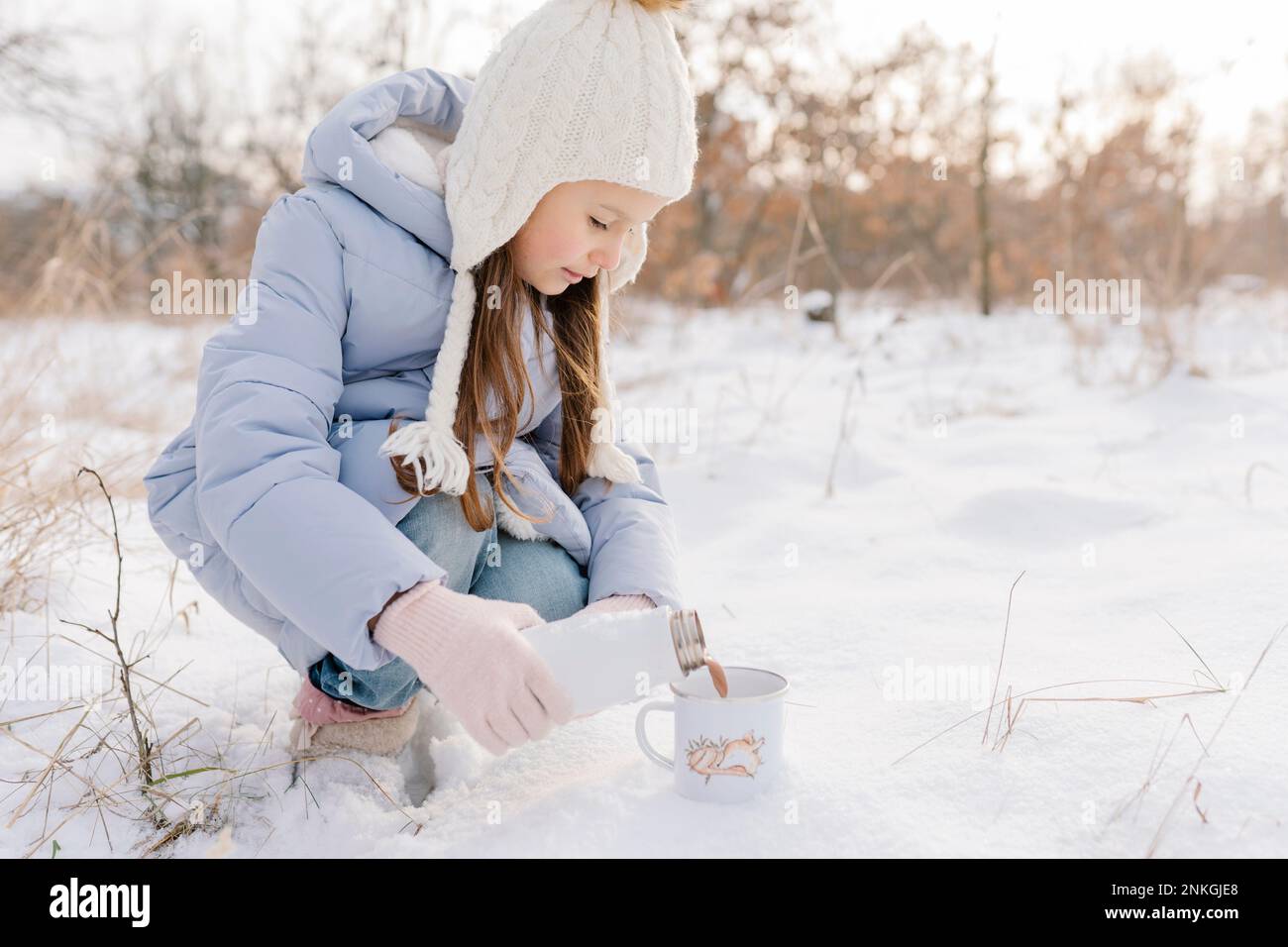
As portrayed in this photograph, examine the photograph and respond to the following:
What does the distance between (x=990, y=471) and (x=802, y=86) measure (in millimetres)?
5443

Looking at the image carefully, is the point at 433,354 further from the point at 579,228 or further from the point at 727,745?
the point at 727,745

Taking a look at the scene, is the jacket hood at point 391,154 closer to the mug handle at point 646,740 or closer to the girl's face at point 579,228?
the girl's face at point 579,228

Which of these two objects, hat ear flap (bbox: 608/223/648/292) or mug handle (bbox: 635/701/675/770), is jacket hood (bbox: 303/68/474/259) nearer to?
hat ear flap (bbox: 608/223/648/292)

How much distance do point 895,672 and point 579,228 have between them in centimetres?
86

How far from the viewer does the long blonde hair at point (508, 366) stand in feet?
4.71

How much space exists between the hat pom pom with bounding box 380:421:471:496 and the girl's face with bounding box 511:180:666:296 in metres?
0.30

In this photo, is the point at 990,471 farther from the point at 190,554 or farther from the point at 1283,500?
the point at 190,554

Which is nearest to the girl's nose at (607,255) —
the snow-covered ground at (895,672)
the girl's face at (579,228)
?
the girl's face at (579,228)

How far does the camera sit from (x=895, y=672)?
1583 mm

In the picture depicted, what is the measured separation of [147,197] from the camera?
1062 cm

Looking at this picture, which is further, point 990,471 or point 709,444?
point 709,444

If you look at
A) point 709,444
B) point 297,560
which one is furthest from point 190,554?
point 709,444

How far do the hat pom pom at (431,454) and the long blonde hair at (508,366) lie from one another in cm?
2

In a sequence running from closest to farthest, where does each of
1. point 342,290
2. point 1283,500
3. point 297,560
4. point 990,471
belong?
1. point 297,560
2. point 342,290
3. point 1283,500
4. point 990,471
